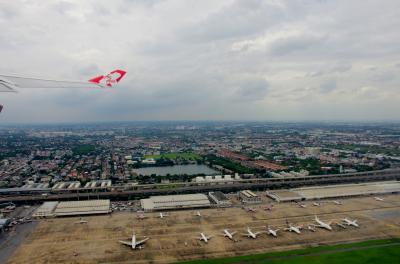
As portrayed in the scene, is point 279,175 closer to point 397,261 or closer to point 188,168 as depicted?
point 188,168

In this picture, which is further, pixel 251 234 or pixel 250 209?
pixel 250 209

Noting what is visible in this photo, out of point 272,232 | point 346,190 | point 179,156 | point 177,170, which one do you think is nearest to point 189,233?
point 272,232

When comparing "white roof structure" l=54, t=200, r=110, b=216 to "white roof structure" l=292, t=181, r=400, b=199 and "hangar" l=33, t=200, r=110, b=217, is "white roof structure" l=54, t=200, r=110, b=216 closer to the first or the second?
"hangar" l=33, t=200, r=110, b=217

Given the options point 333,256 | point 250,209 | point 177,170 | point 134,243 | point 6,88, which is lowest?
point 177,170

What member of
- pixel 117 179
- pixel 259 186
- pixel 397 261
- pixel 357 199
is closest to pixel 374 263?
pixel 397 261

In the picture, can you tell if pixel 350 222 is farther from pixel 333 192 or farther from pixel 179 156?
pixel 179 156

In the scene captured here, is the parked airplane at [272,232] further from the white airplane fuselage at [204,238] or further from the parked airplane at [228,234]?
the white airplane fuselage at [204,238]
